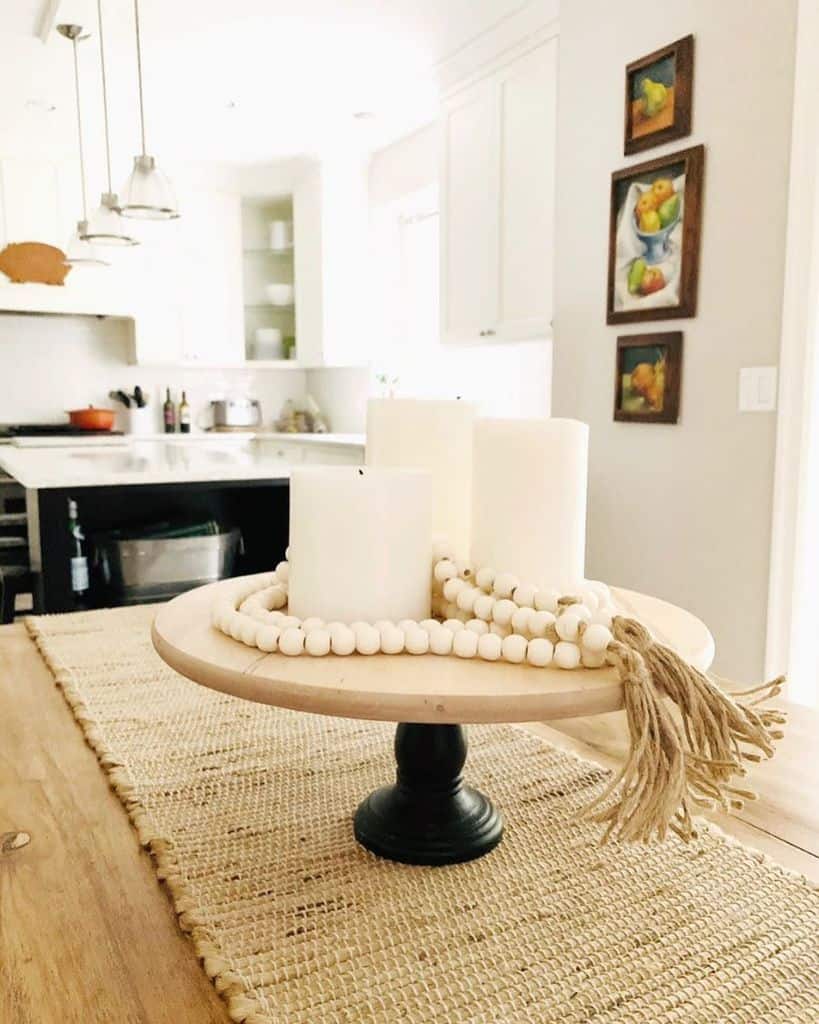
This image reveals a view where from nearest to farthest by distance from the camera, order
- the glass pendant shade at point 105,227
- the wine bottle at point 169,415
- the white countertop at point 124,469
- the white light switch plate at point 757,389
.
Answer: the white countertop at point 124,469, the white light switch plate at point 757,389, the glass pendant shade at point 105,227, the wine bottle at point 169,415

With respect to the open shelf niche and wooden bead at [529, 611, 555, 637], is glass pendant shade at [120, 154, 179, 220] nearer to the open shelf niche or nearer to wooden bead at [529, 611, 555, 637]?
wooden bead at [529, 611, 555, 637]

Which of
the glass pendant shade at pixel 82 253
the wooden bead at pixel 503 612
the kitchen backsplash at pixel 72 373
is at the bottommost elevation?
the wooden bead at pixel 503 612

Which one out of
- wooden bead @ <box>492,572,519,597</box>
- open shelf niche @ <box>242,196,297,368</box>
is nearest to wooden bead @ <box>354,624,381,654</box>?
wooden bead @ <box>492,572,519,597</box>

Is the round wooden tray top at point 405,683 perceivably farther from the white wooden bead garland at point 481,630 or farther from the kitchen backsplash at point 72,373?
the kitchen backsplash at point 72,373

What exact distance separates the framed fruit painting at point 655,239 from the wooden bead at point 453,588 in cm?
191

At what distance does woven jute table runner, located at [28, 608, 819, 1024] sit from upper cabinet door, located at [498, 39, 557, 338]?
2.60 meters

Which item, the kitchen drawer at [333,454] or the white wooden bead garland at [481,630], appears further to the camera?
the kitchen drawer at [333,454]

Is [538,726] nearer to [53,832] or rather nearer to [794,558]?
[53,832]

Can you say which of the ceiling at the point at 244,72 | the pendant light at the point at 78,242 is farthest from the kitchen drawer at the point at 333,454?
the ceiling at the point at 244,72

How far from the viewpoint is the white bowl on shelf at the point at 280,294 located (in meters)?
5.34

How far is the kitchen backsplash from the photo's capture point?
4.95m

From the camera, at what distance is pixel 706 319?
7.47 feet

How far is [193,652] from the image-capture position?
22.9 inches

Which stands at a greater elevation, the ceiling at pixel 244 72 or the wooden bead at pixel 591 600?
the ceiling at pixel 244 72
